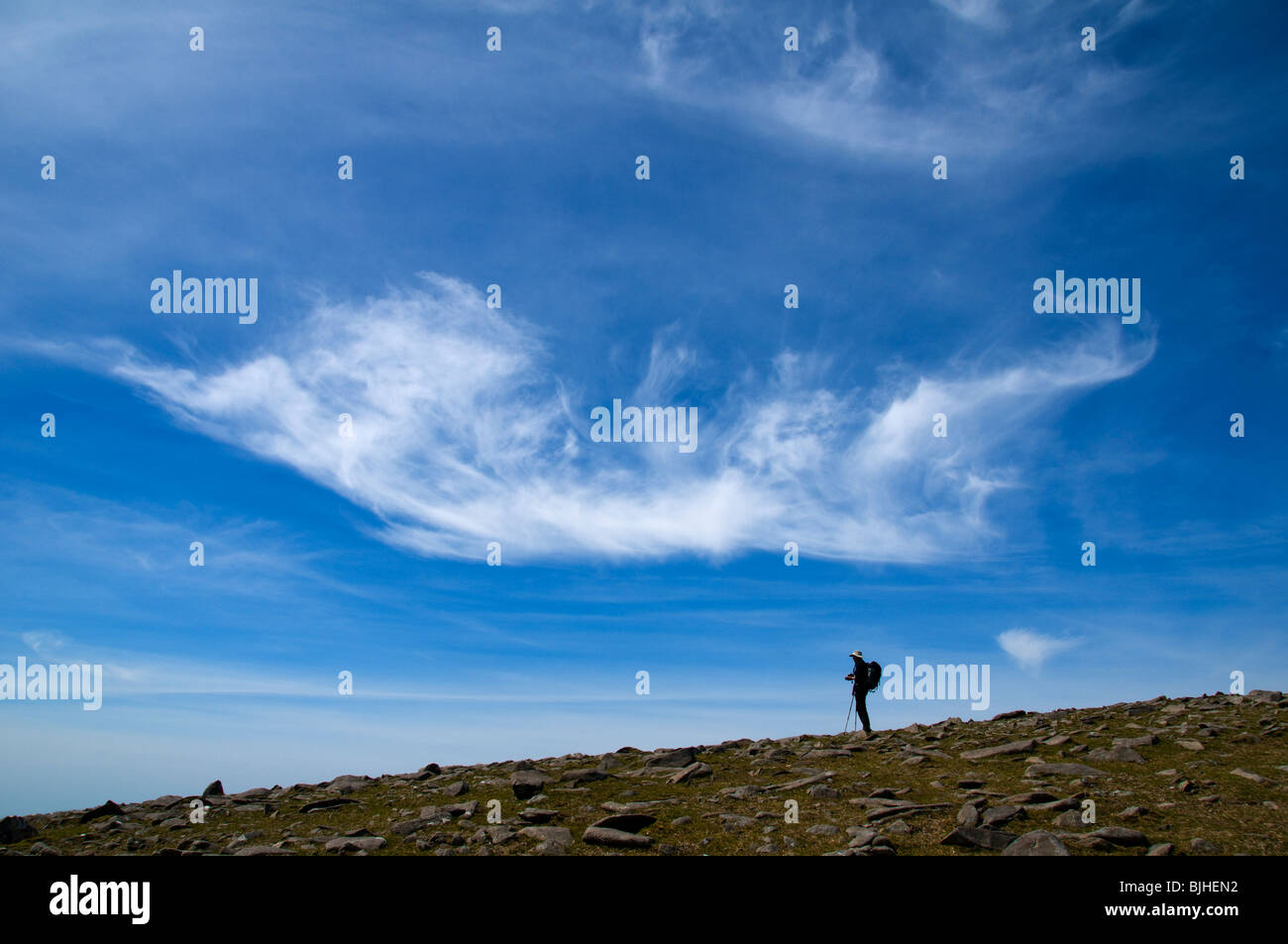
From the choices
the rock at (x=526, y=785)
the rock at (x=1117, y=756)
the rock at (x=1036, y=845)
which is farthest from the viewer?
the rock at (x=1117, y=756)

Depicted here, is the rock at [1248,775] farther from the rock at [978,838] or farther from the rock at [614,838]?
the rock at [614,838]

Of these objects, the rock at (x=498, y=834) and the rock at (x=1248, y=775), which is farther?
the rock at (x=1248, y=775)

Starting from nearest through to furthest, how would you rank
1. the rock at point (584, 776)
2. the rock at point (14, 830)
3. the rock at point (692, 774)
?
the rock at point (14, 830) < the rock at point (692, 774) < the rock at point (584, 776)

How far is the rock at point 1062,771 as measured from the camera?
20.8 metres

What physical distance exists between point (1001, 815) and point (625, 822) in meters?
8.42

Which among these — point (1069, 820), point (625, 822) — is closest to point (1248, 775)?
point (1069, 820)

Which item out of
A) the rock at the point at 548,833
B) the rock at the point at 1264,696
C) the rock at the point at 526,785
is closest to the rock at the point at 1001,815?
the rock at the point at 548,833

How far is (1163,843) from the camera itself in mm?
14695

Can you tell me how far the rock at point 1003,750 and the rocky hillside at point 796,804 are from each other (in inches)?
2.9

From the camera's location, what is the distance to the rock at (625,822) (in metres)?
16.9

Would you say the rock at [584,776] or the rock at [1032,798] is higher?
the rock at [1032,798]

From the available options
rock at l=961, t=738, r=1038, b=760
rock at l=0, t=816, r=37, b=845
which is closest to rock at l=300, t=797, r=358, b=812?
rock at l=0, t=816, r=37, b=845

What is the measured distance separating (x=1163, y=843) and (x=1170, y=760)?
9444 millimetres
